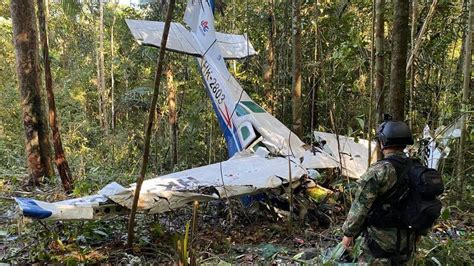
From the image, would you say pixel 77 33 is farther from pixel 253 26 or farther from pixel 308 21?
pixel 308 21

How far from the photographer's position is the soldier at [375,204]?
126 inches

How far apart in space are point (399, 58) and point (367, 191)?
2050 millimetres

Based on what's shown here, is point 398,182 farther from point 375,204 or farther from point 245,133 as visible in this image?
point 245,133

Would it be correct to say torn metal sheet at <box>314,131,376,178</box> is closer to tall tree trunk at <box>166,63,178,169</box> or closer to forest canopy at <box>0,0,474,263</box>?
forest canopy at <box>0,0,474,263</box>

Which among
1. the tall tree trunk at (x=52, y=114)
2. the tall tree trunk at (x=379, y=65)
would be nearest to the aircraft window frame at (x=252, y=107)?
the tall tree trunk at (x=379, y=65)

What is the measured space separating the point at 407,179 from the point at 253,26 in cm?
1161

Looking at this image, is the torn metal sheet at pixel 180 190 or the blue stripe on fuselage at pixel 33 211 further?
the torn metal sheet at pixel 180 190

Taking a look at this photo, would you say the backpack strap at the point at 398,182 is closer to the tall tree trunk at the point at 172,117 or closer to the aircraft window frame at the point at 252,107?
the aircraft window frame at the point at 252,107

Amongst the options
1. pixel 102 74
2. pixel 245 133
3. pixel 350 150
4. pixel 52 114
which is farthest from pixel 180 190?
pixel 102 74

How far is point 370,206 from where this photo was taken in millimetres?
3236

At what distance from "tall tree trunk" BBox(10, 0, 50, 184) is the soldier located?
316 inches

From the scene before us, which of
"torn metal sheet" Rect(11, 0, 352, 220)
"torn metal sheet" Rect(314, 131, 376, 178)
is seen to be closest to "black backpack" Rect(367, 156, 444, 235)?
"torn metal sheet" Rect(11, 0, 352, 220)

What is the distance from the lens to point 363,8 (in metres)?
10.9

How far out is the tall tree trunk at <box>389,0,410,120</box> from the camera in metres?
4.63
